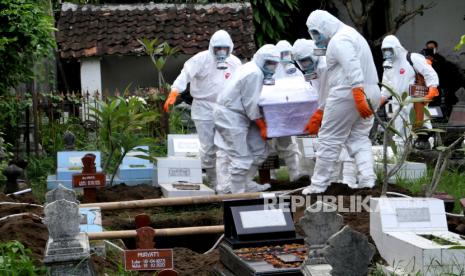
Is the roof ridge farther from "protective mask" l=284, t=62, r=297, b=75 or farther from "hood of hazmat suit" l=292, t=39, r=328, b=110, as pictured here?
"hood of hazmat suit" l=292, t=39, r=328, b=110

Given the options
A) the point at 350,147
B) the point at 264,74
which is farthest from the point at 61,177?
the point at 350,147

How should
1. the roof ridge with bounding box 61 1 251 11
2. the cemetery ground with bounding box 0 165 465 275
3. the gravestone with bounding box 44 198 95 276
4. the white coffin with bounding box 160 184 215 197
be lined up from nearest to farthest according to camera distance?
the gravestone with bounding box 44 198 95 276, the cemetery ground with bounding box 0 165 465 275, the white coffin with bounding box 160 184 215 197, the roof ridge with bounding box 61 1 251 11

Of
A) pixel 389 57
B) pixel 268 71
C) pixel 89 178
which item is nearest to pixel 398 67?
pixel 389 57

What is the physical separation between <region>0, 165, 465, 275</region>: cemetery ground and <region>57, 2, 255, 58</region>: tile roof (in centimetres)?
604

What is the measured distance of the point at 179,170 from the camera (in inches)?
445

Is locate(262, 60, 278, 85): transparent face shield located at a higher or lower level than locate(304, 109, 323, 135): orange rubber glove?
higher

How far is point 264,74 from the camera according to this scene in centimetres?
1081

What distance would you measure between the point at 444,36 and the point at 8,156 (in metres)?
12.6

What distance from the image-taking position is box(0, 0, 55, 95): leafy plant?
37.2ft

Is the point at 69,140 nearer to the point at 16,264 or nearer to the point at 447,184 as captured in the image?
the point at 447,184

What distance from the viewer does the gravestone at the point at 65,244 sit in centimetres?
586

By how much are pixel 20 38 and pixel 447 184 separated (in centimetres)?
535

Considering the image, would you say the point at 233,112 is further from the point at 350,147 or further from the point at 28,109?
the point at 28,109

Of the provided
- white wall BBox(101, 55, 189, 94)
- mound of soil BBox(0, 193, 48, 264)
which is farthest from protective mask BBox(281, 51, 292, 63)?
white wall BBox(101, 55, 189, 94)
